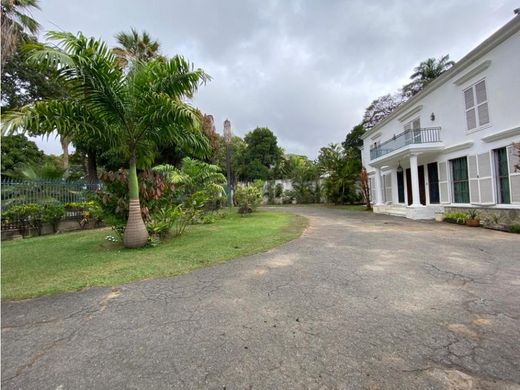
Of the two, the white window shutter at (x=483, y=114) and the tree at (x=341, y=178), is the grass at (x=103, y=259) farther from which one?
the tree at (x=341, y=178)

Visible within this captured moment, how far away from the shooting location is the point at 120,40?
1387 centimetres

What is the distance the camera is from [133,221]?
6613 millimetres

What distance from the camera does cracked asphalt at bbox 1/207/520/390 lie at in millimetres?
1982

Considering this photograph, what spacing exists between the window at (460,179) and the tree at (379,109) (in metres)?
16.6

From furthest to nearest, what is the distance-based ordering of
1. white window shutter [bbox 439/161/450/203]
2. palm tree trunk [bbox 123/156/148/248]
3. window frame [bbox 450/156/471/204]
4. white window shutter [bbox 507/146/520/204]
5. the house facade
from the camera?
white window shutter [bbox 439/161/450/203] < window frame [bbox 450/156/471/204] < the house facade < white window shutter [bbox 507/146/520/204] < palm tree trunk [bbox 123/156/148/248]

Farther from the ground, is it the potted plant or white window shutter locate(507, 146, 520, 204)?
white window shutter locate(507, 146, 520, 204)

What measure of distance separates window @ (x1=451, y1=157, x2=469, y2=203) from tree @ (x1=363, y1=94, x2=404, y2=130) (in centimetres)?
1663

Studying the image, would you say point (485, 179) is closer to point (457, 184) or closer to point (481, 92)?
point (457, 184)

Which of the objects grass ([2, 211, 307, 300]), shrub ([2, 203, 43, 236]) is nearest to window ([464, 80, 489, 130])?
grass ([2, 211, 307, 300])

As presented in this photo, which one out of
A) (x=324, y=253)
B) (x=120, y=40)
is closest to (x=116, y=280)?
(x=324, y=253)

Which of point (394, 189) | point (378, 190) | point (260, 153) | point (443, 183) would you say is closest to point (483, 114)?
point (443, 183)

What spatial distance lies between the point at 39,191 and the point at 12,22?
6164mm

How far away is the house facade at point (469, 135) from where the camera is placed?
909 centimetres

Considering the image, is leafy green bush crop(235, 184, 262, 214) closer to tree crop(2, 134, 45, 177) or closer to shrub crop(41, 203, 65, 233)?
shrub crop(41, 203, 65, 233)
